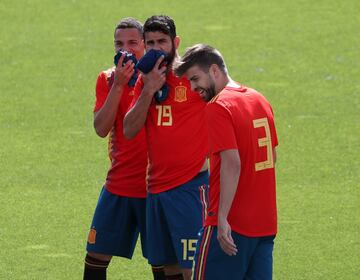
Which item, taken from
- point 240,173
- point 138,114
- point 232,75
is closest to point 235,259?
point 240,173

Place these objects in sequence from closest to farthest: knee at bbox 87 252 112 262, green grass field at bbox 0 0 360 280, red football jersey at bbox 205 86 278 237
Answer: red football jersey at bbox 205 86 278 237 → knee at bbox 87 252 112 262 → green grass field at bbox 0 0 360 280

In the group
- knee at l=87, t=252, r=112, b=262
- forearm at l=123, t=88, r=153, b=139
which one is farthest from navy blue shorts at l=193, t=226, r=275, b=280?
knee at l=87, t=252, r=112, b=262

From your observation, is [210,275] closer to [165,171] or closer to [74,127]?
A: [165,171]

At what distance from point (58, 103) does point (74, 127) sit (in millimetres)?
1039

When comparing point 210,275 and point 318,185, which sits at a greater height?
point 210,275

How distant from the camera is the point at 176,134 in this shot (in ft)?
28.9

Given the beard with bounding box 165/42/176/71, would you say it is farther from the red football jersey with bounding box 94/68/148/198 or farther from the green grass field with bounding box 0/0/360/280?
the green grass field with bounding box 0/0/360/280

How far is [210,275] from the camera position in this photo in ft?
25.8

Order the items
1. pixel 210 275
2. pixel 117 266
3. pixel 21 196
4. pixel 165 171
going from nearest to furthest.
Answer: pixel 210 275, pixel 165 171, pixel 117 266, pixel 21 196

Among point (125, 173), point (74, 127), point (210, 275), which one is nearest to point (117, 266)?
point (125, 173)

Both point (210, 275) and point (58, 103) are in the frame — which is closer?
point (210, 275)

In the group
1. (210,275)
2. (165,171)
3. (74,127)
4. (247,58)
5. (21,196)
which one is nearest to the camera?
(210,275)

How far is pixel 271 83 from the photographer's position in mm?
16672

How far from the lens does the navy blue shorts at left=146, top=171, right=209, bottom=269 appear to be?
8.85 meters
